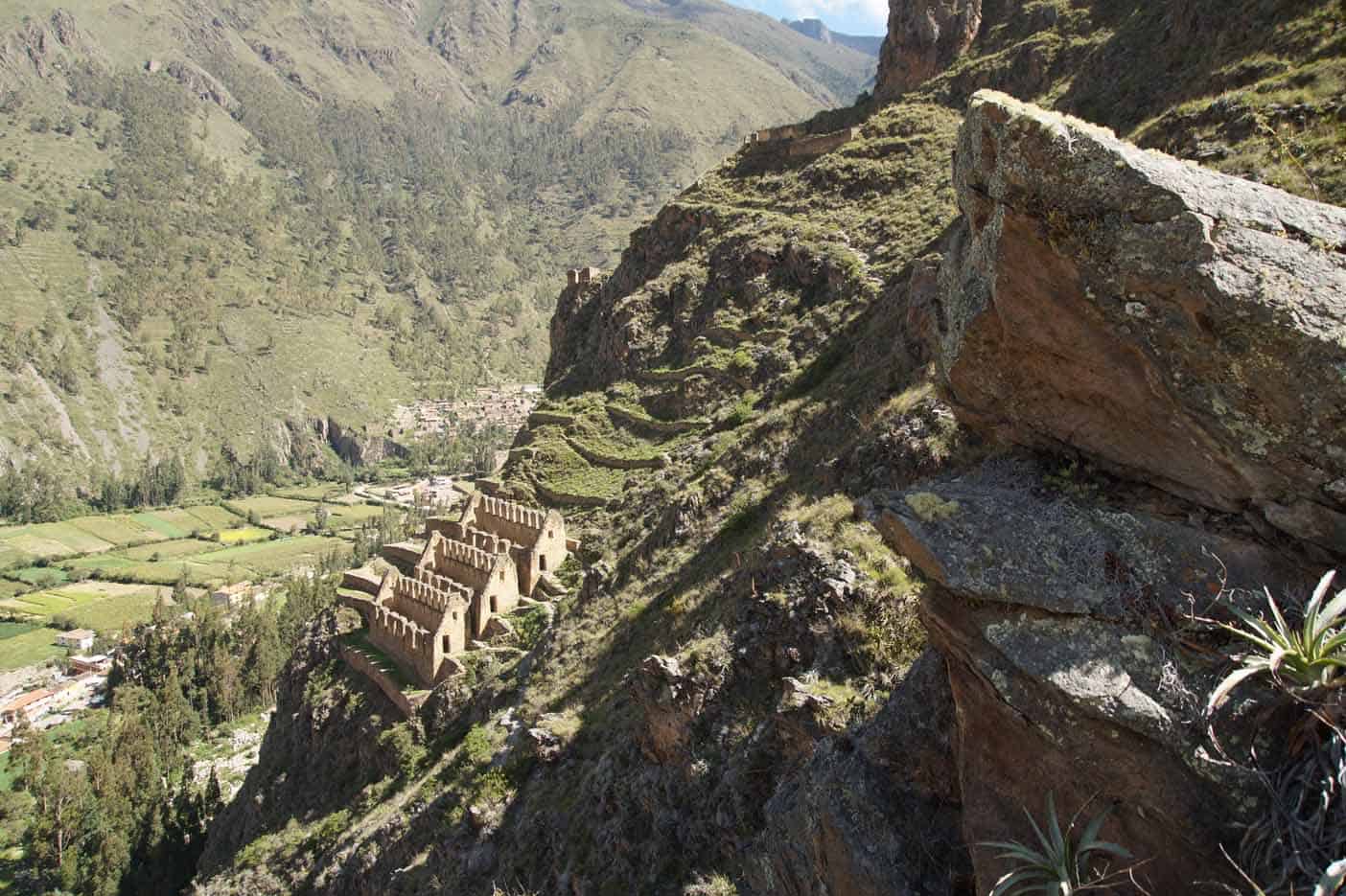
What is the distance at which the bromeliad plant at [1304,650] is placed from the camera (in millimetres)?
5051

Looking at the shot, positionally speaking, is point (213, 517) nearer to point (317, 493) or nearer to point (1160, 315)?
point (317, 493)

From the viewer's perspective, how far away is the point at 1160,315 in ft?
20.7

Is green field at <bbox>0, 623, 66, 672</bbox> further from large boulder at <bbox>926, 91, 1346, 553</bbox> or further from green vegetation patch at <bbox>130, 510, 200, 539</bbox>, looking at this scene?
large boulder at <bbox>926, 91, 1346, 553</bbox>

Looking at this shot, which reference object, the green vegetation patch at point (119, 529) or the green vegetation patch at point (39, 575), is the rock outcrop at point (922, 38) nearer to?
the green vegetation patch at point (39, 575)

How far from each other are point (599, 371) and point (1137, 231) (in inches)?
1724

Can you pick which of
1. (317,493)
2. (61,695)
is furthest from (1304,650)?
(317,493)

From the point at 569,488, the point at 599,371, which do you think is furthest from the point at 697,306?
the point at 569,488

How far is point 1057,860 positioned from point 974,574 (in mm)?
2243

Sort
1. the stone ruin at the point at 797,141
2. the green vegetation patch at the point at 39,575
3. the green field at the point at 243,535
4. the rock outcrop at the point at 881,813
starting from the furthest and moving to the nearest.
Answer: the green field at the point at 243,535
the green vegetation patch at the point at 39,575
the stone ruin at the point at 797,141
the rock outcrop at the point at 881,813

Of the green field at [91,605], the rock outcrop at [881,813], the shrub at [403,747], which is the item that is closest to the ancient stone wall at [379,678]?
the shrub at [403,747]

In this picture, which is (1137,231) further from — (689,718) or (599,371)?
(599,371)

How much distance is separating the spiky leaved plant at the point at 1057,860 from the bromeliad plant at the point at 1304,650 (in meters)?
1.31

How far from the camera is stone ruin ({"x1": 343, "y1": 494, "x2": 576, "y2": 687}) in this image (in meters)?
31.2

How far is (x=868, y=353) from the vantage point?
26.2 metres
